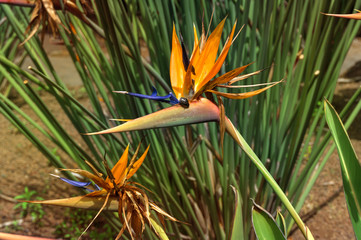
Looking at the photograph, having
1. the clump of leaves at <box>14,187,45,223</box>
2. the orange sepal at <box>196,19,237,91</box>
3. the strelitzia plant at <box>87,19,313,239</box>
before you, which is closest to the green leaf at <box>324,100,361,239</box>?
the strelitzia plant at <box>87,19,313,239</box>

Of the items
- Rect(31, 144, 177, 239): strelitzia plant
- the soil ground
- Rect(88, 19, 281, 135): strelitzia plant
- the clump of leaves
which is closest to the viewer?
Rect(88, 19, 281, 135): strelitzia plant

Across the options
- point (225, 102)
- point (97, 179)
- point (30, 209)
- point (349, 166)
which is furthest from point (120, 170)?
point (30, 209)

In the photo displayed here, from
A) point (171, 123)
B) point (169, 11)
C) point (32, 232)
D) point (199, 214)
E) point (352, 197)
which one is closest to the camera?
point (171, 123)

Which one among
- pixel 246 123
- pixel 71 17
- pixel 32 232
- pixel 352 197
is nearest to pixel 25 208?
pixel 32 232

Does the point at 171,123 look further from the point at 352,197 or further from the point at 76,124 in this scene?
the point at 76,124

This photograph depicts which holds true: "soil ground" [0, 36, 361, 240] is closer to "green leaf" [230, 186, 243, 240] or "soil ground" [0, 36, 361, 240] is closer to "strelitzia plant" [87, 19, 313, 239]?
"green leaf" [230, 186, 243, 240]

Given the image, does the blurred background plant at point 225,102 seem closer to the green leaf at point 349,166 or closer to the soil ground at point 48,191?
the green leaf at point 349,166
